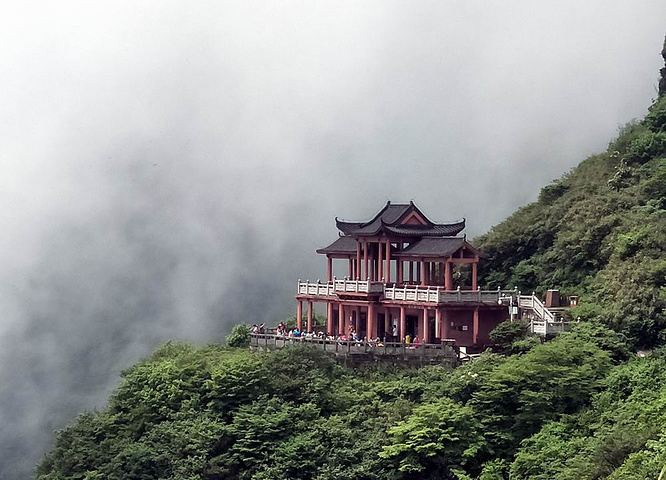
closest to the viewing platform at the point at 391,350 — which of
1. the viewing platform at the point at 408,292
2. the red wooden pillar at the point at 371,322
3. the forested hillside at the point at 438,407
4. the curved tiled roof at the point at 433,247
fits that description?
the forested hillside at the point at 438,407

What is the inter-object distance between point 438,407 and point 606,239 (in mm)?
11631

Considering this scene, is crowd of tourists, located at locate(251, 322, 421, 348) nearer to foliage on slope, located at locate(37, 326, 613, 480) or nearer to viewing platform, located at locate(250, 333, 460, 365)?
viewing platform, located at locate(250, 333, 460, 365)

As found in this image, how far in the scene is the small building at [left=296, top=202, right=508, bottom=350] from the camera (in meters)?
41.9

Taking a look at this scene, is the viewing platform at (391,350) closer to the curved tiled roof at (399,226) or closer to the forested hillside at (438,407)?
the forested hillside at (438,407)

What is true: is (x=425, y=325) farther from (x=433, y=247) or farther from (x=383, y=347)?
(x=433, y=247)

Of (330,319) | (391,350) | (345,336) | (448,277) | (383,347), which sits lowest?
(391,350)

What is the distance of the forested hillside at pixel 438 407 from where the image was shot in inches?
1323

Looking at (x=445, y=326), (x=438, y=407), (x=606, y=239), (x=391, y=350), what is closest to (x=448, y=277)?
(x=445, y=326)

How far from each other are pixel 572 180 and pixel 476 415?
57.0ft

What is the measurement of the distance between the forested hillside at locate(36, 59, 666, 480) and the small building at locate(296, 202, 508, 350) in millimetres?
2096

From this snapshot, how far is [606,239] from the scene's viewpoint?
43.7 m

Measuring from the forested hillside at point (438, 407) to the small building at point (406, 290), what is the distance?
210 centimetres

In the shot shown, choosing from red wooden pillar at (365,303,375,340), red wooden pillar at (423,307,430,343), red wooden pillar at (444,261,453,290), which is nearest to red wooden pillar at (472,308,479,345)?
red wooden pillar at (444,261,453,290)

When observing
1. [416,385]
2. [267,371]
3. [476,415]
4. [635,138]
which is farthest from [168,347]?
[635,138]
